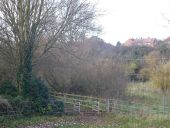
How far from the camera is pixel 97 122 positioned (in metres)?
24.0

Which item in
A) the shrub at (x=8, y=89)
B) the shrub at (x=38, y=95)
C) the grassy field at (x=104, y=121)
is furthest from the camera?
the shrub at (x=8, y=89)

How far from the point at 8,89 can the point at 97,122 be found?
873cm

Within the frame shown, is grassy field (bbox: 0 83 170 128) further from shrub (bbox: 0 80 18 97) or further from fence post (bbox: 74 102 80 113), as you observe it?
shrub (bbox: 0 80 18 97)

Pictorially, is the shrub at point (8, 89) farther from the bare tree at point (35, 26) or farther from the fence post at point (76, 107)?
the fence post at point (76, 107)

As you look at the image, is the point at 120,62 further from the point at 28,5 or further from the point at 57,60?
the point at 28,5

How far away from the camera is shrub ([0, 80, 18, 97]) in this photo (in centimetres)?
2870

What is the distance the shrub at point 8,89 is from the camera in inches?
1130

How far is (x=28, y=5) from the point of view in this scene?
100 ft

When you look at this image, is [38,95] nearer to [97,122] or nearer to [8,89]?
[8,89]

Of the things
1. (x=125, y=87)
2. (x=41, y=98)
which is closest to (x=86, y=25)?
(x=41, y=98)

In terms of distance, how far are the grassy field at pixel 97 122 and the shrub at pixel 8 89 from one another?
4390 millimetres

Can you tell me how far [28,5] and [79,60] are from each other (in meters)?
11.3

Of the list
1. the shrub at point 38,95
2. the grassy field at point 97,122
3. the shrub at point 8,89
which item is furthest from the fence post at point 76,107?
the shrub at point 8,89

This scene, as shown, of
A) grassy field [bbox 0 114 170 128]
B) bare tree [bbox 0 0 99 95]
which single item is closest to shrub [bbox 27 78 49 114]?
bare tree [bbox 0 0 99 95]
